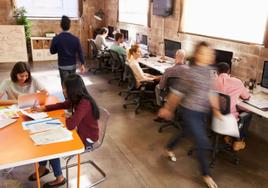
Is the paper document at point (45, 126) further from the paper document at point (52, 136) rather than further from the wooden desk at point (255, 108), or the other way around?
the wooden desk at point (255, 108)

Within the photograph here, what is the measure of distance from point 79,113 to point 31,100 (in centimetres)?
69

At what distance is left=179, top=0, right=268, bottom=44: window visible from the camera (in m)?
3.79

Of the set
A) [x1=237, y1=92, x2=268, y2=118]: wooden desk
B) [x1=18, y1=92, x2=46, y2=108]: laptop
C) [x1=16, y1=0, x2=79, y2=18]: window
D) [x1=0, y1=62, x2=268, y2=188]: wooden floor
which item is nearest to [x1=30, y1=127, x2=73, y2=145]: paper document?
[x1=18, y1=92, x2=46, y2=108]: laptop

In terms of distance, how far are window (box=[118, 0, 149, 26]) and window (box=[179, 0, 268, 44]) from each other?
177cm

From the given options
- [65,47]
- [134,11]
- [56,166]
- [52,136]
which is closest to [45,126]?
[52,136]

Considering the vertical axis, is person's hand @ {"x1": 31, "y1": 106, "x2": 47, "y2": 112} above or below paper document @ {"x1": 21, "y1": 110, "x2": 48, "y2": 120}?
above

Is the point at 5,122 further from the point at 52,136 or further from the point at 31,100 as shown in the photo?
Answer: the point at 52,136

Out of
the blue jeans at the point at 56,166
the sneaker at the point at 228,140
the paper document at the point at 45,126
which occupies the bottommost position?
the sneaker at the point at 228,140

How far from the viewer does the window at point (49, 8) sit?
8.41 metres

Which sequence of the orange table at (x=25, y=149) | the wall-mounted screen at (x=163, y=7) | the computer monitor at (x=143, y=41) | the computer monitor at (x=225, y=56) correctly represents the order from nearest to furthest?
the orange table at (x=25, y=149) < the computer monitor at (x=225, y=56) < the wall-mounted screen at (x=163, y=7) < the computer monitor at (x=143, y=41)

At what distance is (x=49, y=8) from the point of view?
866 cm

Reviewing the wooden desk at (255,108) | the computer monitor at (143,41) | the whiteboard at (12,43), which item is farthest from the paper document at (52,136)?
the whiteboard at (12,43)

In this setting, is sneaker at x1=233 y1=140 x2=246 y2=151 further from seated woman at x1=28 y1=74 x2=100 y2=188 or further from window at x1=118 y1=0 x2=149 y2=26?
window at x1=118 y1=0 x2=149 y2=26

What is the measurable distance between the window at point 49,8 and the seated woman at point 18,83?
6.40 metres
